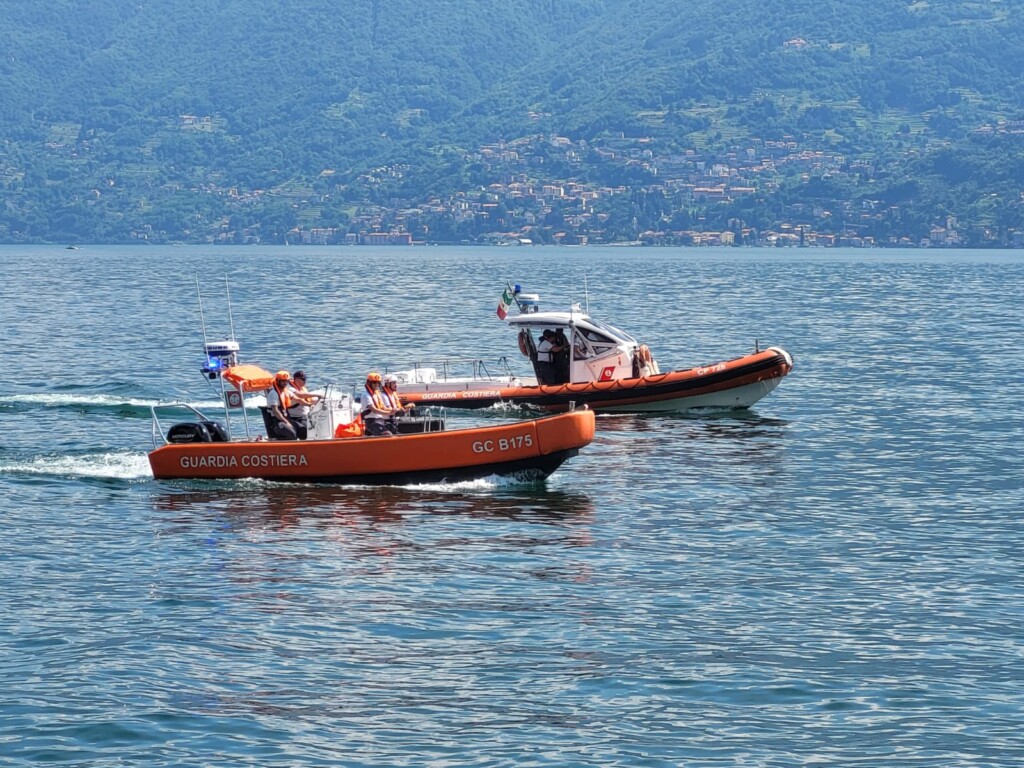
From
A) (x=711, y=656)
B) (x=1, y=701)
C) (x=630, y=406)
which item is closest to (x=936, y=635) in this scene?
(x=711, y=656)

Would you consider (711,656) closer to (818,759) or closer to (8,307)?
(818,759)

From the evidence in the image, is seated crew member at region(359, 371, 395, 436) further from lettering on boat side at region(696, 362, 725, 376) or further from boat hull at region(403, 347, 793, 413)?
lettering on boat side at region(696, 362, 725, 376)

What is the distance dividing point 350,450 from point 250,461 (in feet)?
5.87

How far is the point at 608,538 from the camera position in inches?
949

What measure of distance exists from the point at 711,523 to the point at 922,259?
180 m

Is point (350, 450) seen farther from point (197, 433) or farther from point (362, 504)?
point (197, 433)

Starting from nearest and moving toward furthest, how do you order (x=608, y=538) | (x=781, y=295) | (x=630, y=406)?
(x=608, y=538) → (x=630, y=406) → (x=781, y=295)

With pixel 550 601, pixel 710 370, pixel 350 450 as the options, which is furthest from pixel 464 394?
pixel 550 601

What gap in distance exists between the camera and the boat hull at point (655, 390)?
125ft

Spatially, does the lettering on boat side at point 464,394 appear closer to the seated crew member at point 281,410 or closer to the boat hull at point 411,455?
the seated crew member at point 281,410

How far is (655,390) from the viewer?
126 feet

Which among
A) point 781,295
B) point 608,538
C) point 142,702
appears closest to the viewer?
point 142,702

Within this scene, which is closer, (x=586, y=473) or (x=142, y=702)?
(x=142, y=702)

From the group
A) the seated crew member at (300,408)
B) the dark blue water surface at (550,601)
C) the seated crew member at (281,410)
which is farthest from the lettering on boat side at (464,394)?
the seated crew member at (281,410)
